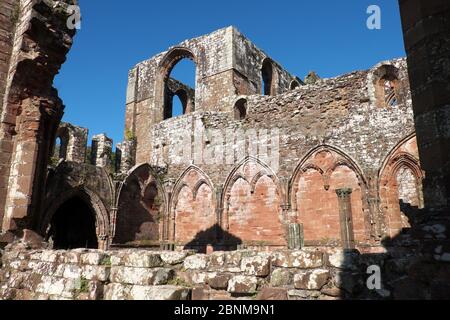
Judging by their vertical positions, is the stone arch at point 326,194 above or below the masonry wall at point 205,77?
below

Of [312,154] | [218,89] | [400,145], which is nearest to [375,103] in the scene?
[400,145]

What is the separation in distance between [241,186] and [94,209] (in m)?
5.35

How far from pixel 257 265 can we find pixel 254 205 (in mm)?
9484

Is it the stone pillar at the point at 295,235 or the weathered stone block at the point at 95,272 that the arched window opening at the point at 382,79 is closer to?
the stone pillar at the point at 295,235

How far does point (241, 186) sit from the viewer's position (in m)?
13.2

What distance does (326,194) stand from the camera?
11352 mm

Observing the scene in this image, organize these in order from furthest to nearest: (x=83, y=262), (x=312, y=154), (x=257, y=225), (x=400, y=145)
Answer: (x=257, y=225), (x=312, y=154), (x=400, y=145), (x=83, y=262)

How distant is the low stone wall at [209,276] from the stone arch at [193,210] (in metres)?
9.57

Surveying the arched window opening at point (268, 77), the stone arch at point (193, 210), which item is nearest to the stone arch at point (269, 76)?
the arched window opening at point (268, 77)

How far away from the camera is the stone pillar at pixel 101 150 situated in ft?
64.5

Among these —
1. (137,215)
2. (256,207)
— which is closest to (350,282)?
(256,207)

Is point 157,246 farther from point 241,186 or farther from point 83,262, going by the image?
point 83,262

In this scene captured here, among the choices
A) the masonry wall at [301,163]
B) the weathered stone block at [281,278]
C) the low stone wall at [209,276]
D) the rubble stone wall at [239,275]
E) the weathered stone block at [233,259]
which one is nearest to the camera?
the rubble stone wall at [239,275]

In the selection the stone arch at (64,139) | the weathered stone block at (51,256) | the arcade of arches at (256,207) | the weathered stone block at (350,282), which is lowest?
the weathered stone block at (350,282)
